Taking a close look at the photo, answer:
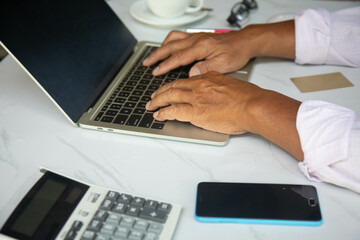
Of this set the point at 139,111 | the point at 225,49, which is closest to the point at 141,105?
the point at 139,111

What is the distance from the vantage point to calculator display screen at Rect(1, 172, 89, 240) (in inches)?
19.4

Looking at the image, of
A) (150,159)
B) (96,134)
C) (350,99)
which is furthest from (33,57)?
(350,99)

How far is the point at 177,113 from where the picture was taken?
0.69 meters

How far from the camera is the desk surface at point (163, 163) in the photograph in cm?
52

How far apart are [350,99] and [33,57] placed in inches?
25.6

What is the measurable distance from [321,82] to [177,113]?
357 mm

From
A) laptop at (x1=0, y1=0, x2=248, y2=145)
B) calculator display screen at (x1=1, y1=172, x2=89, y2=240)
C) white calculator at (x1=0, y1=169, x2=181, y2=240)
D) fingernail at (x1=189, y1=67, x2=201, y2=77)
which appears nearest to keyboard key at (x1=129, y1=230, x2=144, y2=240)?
white calculator at (x1=0, y1=169, x2=181, y2=240)

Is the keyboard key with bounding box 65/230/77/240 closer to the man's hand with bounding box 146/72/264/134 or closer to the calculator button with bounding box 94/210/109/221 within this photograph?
the calculator button with bounding box 94/210/109/221

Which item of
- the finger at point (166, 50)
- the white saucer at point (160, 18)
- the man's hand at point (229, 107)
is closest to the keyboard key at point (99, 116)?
the man's hand at point (229, 107)

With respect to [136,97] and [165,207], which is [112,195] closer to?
[165,207]

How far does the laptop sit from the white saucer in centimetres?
17

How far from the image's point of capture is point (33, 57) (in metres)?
0.67

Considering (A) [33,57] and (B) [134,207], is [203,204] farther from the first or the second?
(A) [33,57]

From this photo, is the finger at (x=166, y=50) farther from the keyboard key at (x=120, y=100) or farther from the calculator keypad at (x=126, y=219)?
the calculator keypad at (x=126, y=219)
